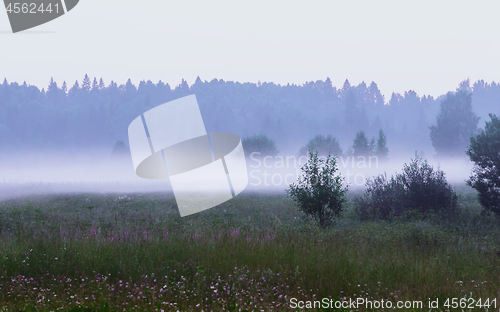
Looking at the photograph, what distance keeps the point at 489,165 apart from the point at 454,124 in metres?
62.5

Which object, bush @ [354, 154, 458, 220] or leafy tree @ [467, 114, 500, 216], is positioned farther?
bush @ [354, 154, 458, 220]

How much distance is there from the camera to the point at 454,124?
7150cm

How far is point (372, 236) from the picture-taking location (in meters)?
11.2

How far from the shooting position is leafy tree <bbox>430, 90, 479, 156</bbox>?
232 ft

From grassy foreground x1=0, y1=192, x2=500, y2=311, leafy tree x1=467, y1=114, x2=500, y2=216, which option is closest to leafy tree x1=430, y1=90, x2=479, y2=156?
leafy tree x1=467, y1=114, x2=500, y2=216

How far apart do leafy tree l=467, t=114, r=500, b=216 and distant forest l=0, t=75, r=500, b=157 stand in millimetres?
108662

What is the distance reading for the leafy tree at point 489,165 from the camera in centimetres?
1591

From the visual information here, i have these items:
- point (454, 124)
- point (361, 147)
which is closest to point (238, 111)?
point (454, 124)

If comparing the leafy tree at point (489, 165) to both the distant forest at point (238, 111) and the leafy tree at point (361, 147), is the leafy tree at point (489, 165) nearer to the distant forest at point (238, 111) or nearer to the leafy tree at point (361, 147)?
the leafy tree at point (361, 147)

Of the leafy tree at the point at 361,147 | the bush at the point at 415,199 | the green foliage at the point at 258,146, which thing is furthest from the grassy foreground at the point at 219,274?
the leafy tree at the point at 361,147

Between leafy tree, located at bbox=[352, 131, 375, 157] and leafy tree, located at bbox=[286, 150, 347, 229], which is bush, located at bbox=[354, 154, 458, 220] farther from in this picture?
leafy tree, located at bbox=[352, 131, 375, 157]

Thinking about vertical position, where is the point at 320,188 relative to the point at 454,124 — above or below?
below

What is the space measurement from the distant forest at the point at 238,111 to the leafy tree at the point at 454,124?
44826 millimetres

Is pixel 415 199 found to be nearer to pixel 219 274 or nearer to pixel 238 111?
pixel 219 274
